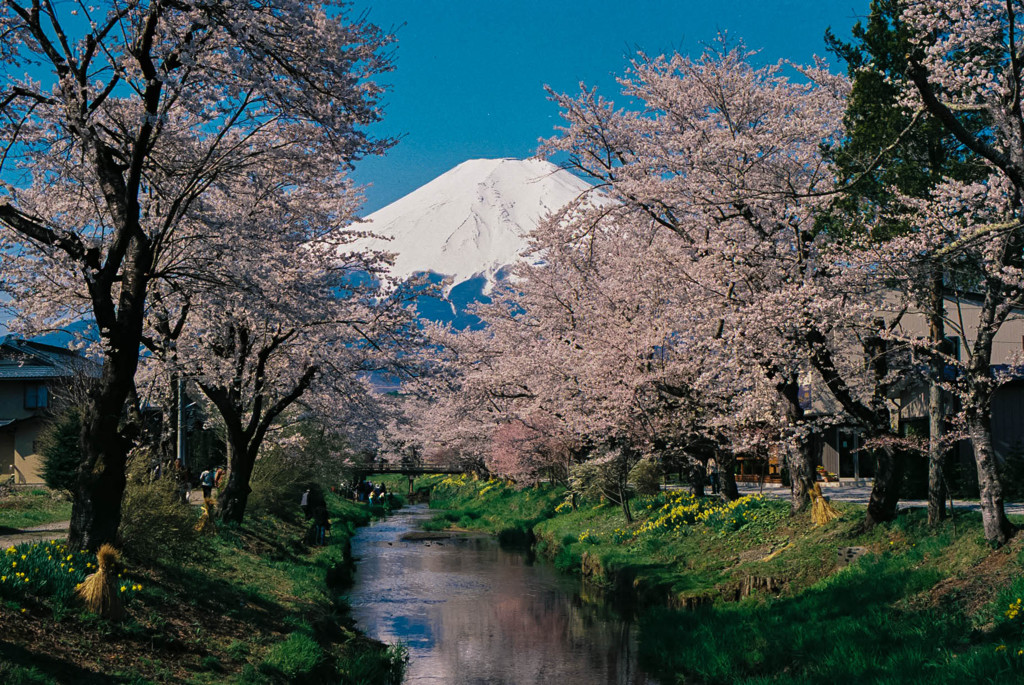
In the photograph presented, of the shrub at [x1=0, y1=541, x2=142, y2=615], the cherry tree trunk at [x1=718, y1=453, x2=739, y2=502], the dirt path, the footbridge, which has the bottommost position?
the footbridge

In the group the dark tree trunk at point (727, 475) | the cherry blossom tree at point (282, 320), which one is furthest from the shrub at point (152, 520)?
the dark tree trunk at point (727, 475)

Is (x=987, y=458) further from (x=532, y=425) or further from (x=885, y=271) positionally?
(x=532, y=425)

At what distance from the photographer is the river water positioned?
15.0 metres

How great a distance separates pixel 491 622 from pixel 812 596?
773cm

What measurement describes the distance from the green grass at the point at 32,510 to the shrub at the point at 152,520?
7.36 meters

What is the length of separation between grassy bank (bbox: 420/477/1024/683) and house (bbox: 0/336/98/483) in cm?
3959

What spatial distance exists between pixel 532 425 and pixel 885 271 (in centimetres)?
2097

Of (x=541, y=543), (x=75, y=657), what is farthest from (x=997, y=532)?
(x=541, y=543)

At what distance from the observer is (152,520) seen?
13562 millimetres

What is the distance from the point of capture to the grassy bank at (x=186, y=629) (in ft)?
27.6

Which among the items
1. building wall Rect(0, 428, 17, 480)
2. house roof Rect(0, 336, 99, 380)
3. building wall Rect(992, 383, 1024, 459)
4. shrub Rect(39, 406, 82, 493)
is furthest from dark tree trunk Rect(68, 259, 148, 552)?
building wall Rect(0, 428, 17, 480)

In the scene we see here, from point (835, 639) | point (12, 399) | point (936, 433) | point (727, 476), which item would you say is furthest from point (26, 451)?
point (936, 433)

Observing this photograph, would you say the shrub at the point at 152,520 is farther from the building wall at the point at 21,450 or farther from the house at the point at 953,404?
the building wall at the point at 21,450

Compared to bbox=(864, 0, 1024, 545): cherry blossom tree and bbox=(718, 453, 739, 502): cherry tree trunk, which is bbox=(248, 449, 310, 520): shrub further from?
bbox=(864, 0, 1024, 545): cherry blossom tree
